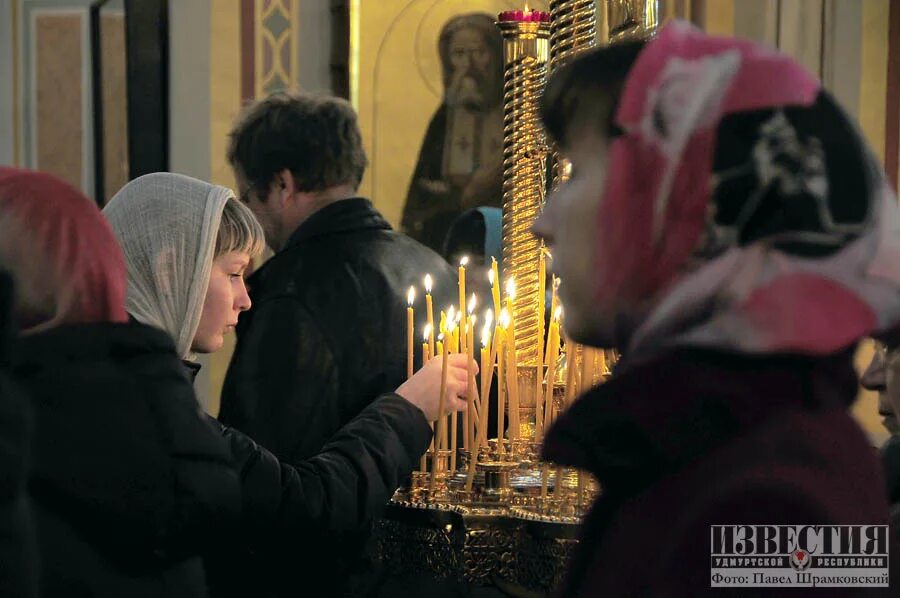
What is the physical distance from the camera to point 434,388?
2.22 meters

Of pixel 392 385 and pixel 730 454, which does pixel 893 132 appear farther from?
pixel 730 454

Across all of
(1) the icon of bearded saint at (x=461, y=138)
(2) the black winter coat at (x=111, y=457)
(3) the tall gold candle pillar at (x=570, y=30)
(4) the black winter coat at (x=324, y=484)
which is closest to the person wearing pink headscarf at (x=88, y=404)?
(2) the black winter coat at (x=111, y=457)

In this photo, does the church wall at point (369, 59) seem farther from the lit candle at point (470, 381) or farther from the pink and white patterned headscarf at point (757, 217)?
the pink and white patterned headscarf at point (757, 217)

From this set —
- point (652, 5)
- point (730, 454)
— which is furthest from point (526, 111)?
point (730, 454)

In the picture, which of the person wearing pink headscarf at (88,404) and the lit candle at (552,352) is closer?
the person wearing pink headscarf at (88,404)

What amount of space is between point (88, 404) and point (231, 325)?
0.72 m

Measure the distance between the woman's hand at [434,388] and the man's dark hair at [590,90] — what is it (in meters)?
1.12

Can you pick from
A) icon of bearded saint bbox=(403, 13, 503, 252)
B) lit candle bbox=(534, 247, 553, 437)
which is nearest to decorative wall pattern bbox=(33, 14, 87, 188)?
icon of bearded saint bbox=(403, 13, 503, 252)

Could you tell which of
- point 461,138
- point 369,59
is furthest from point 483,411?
point 369,59

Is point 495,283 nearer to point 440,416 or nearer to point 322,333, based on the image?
point 440,416

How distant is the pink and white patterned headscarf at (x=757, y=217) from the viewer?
3.24ft

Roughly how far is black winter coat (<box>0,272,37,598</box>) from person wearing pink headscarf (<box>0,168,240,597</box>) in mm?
91

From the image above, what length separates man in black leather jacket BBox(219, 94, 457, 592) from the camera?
2.46 m

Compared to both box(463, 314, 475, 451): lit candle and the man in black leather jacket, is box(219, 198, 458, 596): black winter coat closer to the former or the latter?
the man in black leather jacket
